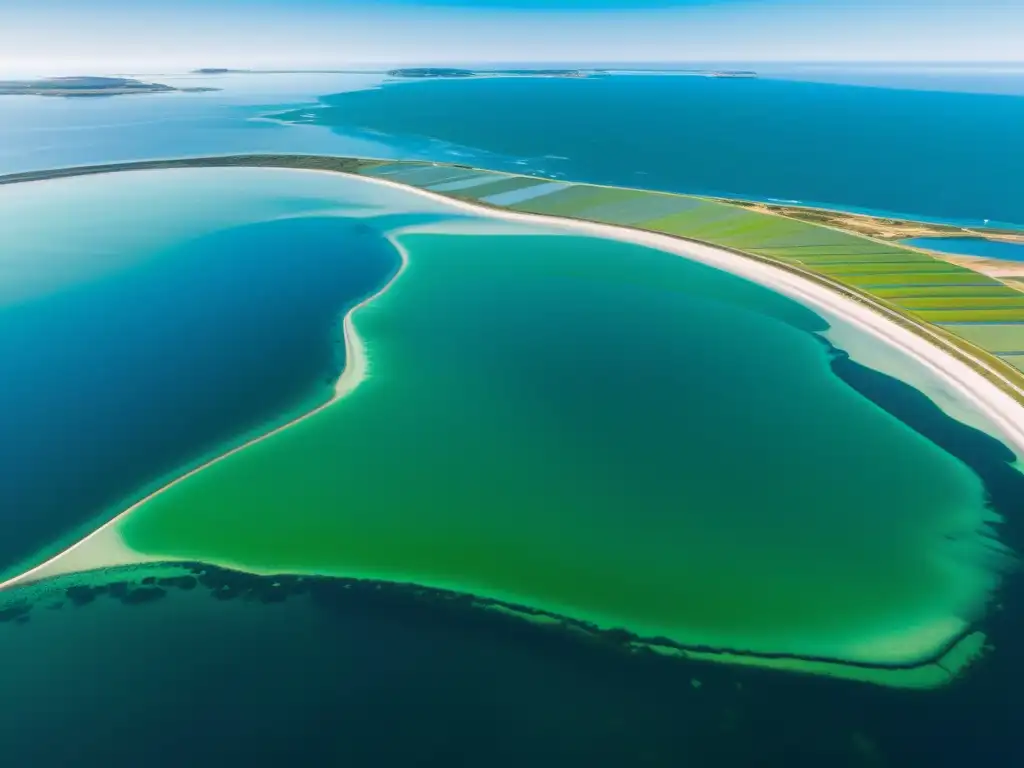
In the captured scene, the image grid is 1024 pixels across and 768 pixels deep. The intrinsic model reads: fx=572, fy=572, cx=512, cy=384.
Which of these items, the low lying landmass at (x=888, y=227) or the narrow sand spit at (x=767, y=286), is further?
the low lying landmass at (x=888, y=227)

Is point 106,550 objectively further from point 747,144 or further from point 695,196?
point 747,144

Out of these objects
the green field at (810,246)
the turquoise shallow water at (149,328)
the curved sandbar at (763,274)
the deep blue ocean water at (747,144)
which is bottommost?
the turquoise shallow water at (149,328)

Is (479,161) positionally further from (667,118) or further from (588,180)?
(667,118)

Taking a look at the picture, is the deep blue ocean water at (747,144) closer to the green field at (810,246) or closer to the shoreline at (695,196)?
the shoreline at (695,196)

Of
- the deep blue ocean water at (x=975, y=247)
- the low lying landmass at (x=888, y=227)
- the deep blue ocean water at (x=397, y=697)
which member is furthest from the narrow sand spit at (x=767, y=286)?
the deep blue ocean water at (x=975, y=247)

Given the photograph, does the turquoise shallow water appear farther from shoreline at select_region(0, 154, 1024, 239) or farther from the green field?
the green field

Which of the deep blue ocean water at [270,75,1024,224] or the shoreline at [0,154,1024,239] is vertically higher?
the deep blue ocean water at [270,75,1024,224]

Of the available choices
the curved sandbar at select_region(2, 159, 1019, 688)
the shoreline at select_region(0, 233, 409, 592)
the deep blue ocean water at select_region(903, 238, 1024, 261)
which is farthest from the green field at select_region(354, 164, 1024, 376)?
the shoreline at select_region(0, 233, 409, 592)

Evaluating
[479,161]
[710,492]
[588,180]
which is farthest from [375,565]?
[479,161]

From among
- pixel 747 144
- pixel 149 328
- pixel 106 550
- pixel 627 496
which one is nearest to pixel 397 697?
pixel 627 496
